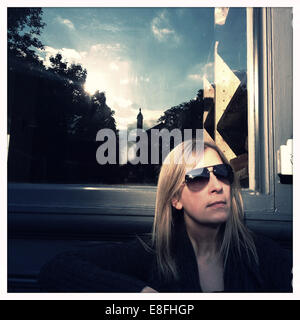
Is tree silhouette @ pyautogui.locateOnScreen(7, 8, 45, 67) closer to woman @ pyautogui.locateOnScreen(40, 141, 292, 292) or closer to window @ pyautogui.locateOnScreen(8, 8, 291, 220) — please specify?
window @ pyautogui.locateOnScreen(8, 8, 291, 220)

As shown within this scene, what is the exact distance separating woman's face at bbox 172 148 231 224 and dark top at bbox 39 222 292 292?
0.14 metres

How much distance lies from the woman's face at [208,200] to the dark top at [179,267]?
0.14 m

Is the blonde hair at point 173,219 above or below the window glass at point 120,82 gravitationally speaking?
below

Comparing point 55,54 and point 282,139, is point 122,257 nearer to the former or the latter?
point 282,139

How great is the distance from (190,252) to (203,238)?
12cm

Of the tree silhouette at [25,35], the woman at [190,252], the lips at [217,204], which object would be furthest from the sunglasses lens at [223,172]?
the tree silhouette at [25,35]

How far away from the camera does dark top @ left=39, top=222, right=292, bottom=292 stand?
2.96 feet

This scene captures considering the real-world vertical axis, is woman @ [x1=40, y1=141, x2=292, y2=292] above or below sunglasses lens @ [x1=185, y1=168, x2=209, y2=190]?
below

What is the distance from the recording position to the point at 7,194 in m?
1.42

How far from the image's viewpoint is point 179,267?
1.01m

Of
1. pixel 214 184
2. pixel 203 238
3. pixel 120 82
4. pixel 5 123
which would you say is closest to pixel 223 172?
pixel 214 184

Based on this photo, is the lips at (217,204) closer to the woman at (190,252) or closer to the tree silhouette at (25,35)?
the woman at (190,252)

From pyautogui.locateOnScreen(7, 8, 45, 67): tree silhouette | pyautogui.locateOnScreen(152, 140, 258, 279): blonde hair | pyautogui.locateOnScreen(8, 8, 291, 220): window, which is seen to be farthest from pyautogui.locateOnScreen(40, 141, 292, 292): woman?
pyautogui.locateOnScreen(7, 8, 45, 67): tree silhouette

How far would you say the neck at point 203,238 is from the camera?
1.09m
